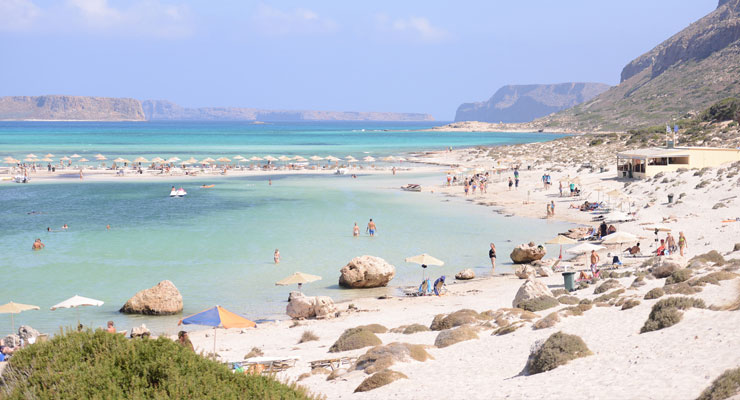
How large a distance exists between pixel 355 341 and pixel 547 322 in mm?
4050

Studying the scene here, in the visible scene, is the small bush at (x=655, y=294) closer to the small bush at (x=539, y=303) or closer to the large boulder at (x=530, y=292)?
the small bush at (x=539, y=303)

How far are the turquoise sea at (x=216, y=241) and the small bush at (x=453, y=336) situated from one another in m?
6.24

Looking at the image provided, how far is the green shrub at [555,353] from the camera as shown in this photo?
1122 cm

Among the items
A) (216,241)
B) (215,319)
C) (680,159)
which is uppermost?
(680,159)

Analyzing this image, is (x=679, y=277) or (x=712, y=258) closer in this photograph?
(x=679, y=277)

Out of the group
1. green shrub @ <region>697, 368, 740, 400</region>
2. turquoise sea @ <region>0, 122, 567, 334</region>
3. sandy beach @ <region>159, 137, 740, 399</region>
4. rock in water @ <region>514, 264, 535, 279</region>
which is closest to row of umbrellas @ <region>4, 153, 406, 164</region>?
turquoise sea @ <region>0, 122, 567, 334</region>

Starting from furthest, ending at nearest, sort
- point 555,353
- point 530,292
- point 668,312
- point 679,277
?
point 530,292
point 679,277
point 668,312
point 555,353

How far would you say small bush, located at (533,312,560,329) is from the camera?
46.9 ft

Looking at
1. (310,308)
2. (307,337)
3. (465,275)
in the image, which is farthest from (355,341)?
(465,275)

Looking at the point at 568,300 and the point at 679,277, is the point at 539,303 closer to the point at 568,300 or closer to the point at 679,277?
the point at 568,300

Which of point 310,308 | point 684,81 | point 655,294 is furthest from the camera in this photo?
point 684,81

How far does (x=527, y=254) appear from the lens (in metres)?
25.5

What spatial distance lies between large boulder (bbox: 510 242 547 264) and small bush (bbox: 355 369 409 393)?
47.7ft

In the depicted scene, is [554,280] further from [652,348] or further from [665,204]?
[665,204]
